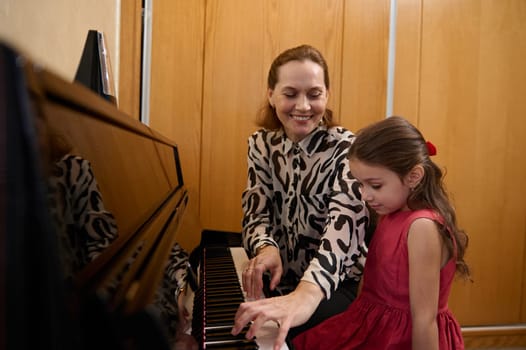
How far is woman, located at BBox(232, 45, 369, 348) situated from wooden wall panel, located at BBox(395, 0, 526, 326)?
1.16 meters

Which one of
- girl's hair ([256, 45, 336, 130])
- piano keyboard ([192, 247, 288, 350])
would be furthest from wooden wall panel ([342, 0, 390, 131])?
piano keyboard ([192, 247, 288, 350])

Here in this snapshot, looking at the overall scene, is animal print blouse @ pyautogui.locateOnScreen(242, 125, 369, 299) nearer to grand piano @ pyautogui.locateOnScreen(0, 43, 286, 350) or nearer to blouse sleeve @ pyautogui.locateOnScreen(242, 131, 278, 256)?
blouse sleeve @ pyautogui.locateOnScreen(242, 131, 278, 256)

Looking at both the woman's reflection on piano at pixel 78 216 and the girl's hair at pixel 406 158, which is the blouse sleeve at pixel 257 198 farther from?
the woman's reflection on piano at pixel 78 216

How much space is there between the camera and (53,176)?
288 millimetres

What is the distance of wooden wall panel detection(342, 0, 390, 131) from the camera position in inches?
83.7

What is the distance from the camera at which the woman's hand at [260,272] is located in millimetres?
867

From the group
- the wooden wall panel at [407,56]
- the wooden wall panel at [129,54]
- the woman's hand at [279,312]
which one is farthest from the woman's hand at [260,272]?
the wooden wall panel at [407,56]

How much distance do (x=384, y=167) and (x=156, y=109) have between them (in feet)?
4.11

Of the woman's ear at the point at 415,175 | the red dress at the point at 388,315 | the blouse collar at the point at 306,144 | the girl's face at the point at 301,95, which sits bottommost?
the red dress at the point at 388,315

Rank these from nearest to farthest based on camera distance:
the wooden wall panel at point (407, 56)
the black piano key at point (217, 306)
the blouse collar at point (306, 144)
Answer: the black piano key at point (217, 306) → the blouse collar at point (306, 144) → the wooden wall panel at point (407, 56)

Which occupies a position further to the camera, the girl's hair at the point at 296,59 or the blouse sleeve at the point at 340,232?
the girl's hair at the point at 296,59

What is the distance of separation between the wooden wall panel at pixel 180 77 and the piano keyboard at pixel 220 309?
0.98 m

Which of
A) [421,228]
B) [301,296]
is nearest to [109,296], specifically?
[301,296]

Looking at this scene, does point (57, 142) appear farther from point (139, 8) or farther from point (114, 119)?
point (139, 8)
